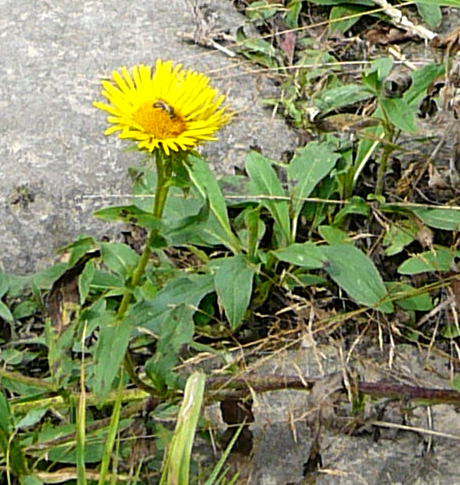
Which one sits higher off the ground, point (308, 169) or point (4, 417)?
point (308, 169)

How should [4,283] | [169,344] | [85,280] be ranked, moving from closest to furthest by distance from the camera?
[169,344]
[85,280]
[4,283]

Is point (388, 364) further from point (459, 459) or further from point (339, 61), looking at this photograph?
point (339, 61)

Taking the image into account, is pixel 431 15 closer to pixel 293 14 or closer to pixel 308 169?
pixel 293 14

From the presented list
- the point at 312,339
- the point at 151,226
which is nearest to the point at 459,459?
the point at 312,339

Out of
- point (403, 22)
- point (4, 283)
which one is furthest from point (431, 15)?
point (4, 283)

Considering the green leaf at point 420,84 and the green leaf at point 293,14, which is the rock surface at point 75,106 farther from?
the green leaf at point 420,84

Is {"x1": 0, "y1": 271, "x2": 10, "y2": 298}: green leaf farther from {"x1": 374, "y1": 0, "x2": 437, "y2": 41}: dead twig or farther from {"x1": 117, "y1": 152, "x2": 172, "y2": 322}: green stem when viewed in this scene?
{"x1": 374, "y1": 0, "x2": 437, "y2": 41}: dead twig

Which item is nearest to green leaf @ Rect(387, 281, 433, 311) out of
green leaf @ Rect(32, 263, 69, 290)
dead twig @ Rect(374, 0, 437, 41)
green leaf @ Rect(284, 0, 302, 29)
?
green leaf @ Rect(32, 263, 69, 290)
